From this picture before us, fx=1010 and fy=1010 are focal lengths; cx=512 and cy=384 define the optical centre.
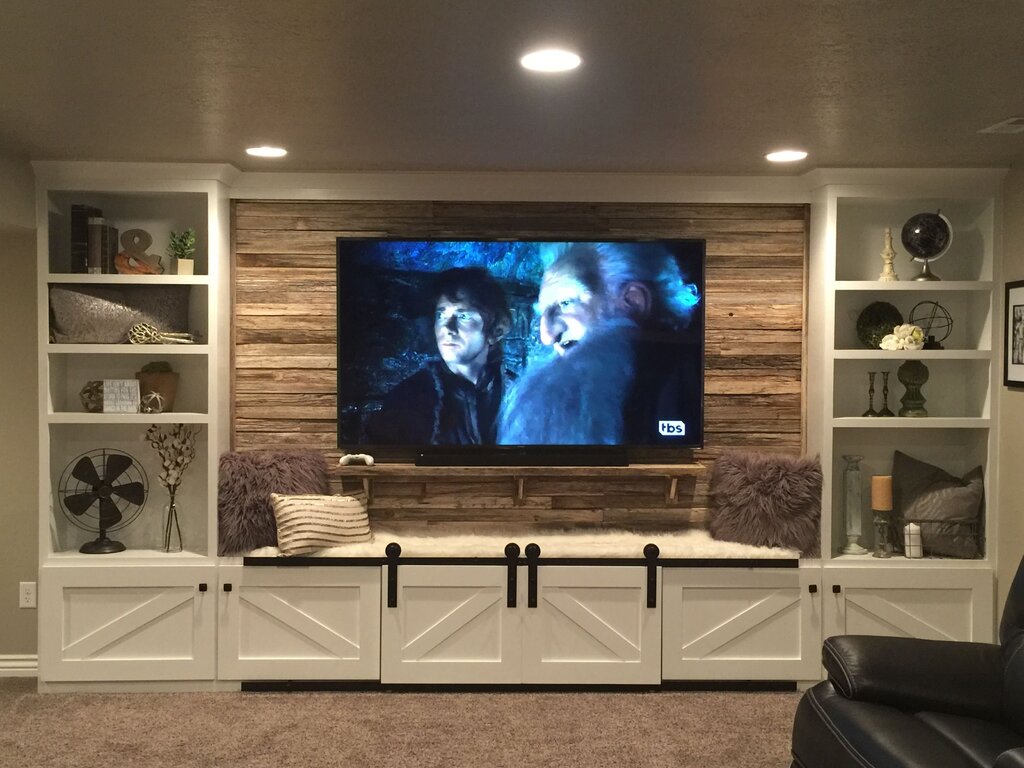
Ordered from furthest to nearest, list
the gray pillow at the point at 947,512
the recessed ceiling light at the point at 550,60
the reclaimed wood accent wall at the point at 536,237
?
the reclaimed wood accent wall at the point at 536,237 < the gray pillow at the point at 947,512 < the recessed ceiling light at the point at 550,60

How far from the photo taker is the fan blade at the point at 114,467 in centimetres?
453

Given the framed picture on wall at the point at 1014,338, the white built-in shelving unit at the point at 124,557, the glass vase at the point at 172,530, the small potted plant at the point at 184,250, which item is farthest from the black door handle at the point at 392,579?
the framed picture on wall at the point at 1014,338

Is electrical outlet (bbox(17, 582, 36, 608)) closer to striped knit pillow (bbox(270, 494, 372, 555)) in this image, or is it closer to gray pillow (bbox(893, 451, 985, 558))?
striped knit pillow (bbox(270, 494, 372, 555))

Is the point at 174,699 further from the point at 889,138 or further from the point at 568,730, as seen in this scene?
the point at 889,138

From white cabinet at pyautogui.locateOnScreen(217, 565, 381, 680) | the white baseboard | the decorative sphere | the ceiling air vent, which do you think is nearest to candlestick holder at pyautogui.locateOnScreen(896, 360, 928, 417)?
the decorative sphere

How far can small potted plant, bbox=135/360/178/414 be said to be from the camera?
4.49 meters

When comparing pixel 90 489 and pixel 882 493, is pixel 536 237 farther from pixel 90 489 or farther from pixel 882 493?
pixel 90 489

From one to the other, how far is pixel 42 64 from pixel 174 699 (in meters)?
2.69

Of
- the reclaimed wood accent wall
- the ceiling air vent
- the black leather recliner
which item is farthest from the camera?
the reclaimed wood accent wall

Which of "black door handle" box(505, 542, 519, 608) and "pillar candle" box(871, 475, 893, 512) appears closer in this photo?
"black door handle" box(505, 542, 519, 608)

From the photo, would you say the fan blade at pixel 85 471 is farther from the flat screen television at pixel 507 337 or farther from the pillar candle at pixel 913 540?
the pillar candle at pixel 913 540

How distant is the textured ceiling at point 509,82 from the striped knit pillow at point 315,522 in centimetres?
147

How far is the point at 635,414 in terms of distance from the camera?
4.70m

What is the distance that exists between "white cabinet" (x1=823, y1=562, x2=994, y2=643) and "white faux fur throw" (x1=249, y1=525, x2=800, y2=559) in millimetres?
278
